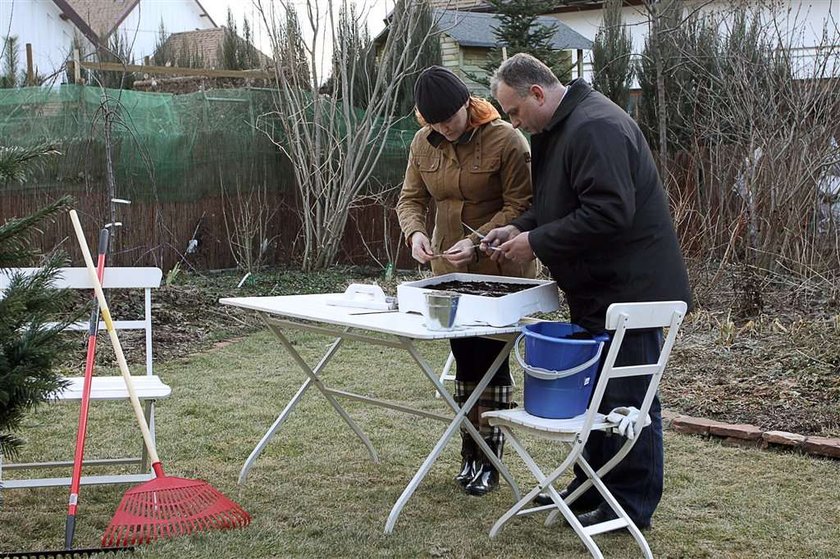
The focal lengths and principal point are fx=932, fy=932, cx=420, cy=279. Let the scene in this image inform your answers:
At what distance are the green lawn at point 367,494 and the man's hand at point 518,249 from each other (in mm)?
990

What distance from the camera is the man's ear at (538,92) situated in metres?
3.27

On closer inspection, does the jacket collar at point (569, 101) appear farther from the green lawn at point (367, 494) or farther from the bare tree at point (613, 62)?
the bare tree at point (613, 62)

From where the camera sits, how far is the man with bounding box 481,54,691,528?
3074 millimetres

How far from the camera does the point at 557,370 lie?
3.06 metres

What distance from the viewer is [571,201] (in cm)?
323

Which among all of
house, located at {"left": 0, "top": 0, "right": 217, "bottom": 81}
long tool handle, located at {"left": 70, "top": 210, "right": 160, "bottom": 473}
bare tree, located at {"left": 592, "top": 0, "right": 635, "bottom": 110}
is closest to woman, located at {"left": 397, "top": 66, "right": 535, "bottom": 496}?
long tool handle, located at {"left": 70, "top": 210, "right": 160, "bottom": 473}

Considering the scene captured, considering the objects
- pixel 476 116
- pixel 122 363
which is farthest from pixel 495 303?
pixel 122 363

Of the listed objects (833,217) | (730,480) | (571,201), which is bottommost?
(730,480)

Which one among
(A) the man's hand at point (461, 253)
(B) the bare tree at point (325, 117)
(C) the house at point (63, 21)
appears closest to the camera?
(A) the man's hand at point (461, 253)

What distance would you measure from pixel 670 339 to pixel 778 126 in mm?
5771

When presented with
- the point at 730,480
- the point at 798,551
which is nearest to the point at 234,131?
the point at 730,480

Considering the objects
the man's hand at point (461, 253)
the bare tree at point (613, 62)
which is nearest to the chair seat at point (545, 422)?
the man's hand at point (461, 253)

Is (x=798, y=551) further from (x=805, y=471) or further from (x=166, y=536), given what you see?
(x=166, y=536)

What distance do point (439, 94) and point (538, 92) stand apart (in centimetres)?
47
